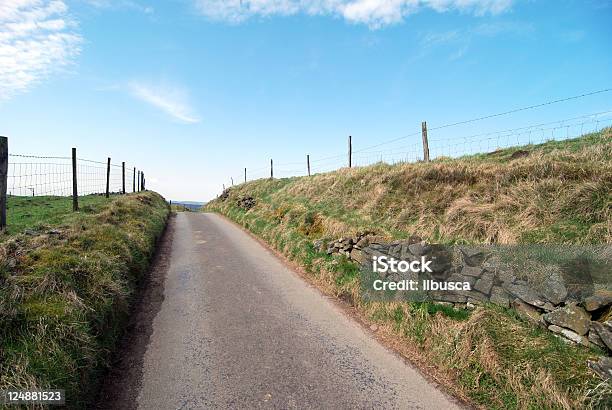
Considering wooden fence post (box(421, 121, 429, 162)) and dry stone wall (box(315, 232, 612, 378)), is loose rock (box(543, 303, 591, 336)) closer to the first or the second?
dry stone wall (box(315, 232, 612, 378))

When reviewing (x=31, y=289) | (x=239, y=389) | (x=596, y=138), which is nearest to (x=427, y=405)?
(x=239, y=389)

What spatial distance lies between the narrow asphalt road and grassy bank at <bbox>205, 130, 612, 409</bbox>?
0.61m

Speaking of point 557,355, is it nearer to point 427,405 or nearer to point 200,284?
point 427,405

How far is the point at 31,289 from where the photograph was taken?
5.52m

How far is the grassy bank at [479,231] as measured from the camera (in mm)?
4395

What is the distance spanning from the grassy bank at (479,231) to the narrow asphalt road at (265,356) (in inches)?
24.1

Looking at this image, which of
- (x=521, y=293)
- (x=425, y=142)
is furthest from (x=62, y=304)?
(x=425, y=142)

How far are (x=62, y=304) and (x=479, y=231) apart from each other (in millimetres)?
8758

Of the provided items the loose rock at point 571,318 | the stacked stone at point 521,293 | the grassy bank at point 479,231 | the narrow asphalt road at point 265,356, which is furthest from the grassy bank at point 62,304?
the loose rock at point 571,318

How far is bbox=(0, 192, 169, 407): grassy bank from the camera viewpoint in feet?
13.4

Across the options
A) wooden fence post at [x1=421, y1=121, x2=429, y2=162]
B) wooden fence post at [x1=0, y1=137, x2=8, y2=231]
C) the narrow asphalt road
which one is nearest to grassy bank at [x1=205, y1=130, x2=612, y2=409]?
the narrow asphalt road

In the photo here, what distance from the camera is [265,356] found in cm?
571

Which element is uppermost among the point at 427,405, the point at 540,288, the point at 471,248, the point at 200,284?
the point at 471,248

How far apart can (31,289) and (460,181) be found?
37.7 feet
